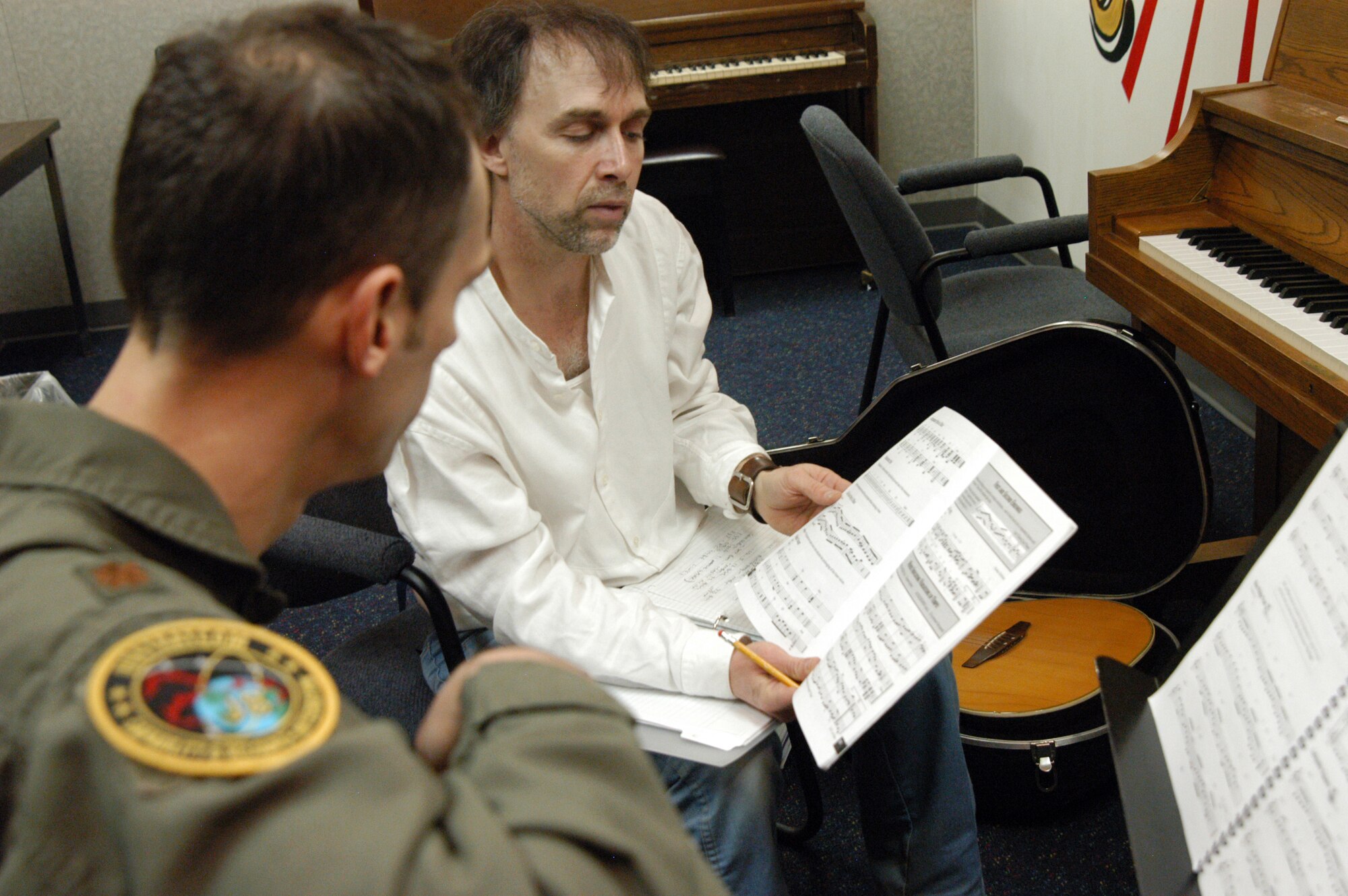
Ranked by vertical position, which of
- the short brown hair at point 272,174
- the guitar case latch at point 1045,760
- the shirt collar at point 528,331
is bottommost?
the guitar case latch at point 1045,760

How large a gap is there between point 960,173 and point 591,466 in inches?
67.8

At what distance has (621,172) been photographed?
1427 millimetres

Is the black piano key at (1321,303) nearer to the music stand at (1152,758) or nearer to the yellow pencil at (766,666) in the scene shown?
the music stand at (1152,758)

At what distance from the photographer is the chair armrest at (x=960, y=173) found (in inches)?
111

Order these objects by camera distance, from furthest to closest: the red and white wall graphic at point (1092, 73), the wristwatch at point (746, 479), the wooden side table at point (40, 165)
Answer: the wooden side table at point (40, 165) → the red and white wall graphic at point (1092, 73) → the wristwatch at point (746, 479)

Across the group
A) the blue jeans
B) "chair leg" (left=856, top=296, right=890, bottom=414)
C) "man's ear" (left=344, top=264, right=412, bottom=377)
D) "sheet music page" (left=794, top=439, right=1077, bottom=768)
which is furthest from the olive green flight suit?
"chair leg" (left=856, top=296, right=890, bottom=414)

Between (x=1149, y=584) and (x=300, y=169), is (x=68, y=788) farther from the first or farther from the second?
(x=1149, y=584)

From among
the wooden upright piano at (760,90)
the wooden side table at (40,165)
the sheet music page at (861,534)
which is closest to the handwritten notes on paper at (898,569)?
the sheet music page at (861,534)

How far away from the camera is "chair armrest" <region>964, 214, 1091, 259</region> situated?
2266mm

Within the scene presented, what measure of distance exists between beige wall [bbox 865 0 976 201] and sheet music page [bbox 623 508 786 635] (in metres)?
3.17

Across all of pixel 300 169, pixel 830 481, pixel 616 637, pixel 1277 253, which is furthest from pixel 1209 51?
pixel 300 169

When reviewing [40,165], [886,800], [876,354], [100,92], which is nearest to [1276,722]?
[886,800]

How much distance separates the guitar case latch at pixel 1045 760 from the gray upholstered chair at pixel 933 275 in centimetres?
83

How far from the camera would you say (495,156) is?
1.46m
